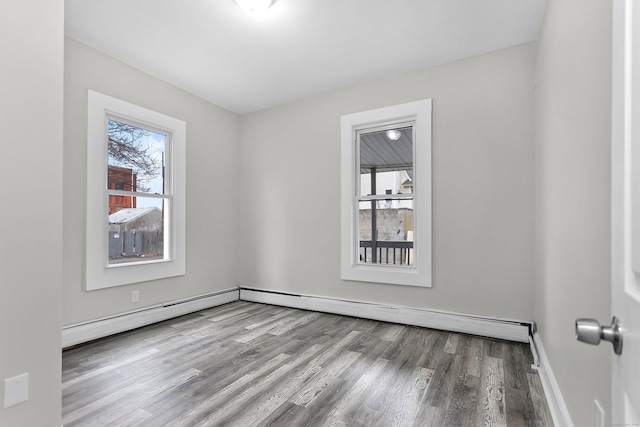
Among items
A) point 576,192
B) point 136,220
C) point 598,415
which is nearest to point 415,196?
point 576,192

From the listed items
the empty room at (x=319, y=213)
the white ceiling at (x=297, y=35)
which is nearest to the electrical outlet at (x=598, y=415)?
the empty room at (x=319, y=213)

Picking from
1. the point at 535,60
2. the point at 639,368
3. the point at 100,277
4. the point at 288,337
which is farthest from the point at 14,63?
the point at 535,60

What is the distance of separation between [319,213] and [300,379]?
204 centimetres

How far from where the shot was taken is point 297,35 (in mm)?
2689

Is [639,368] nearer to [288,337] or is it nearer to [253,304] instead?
[288,337]

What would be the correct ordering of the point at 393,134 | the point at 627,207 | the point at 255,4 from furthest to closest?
the point at 393,134, the point at 255,4, the point at 627,207

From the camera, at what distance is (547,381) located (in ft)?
6.28

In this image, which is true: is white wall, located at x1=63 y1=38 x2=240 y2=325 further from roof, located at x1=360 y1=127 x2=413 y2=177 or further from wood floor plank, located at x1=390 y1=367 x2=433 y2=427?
wood floor plank, located at x1=390 y1=367 x2=433 y2=427

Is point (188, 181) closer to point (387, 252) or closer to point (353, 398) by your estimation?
point (387, 252)

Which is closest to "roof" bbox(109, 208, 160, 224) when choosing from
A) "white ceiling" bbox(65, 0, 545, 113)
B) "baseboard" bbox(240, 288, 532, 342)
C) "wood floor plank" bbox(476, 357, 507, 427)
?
"white ceiling" bbox(65, 0, 545, 113)

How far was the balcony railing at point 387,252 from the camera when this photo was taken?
11.2 feet

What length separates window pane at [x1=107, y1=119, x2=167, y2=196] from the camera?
3092 millimetres

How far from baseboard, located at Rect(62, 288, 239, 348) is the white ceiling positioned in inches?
96.9

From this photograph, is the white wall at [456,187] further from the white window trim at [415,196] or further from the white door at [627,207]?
the white door at [627,207]
